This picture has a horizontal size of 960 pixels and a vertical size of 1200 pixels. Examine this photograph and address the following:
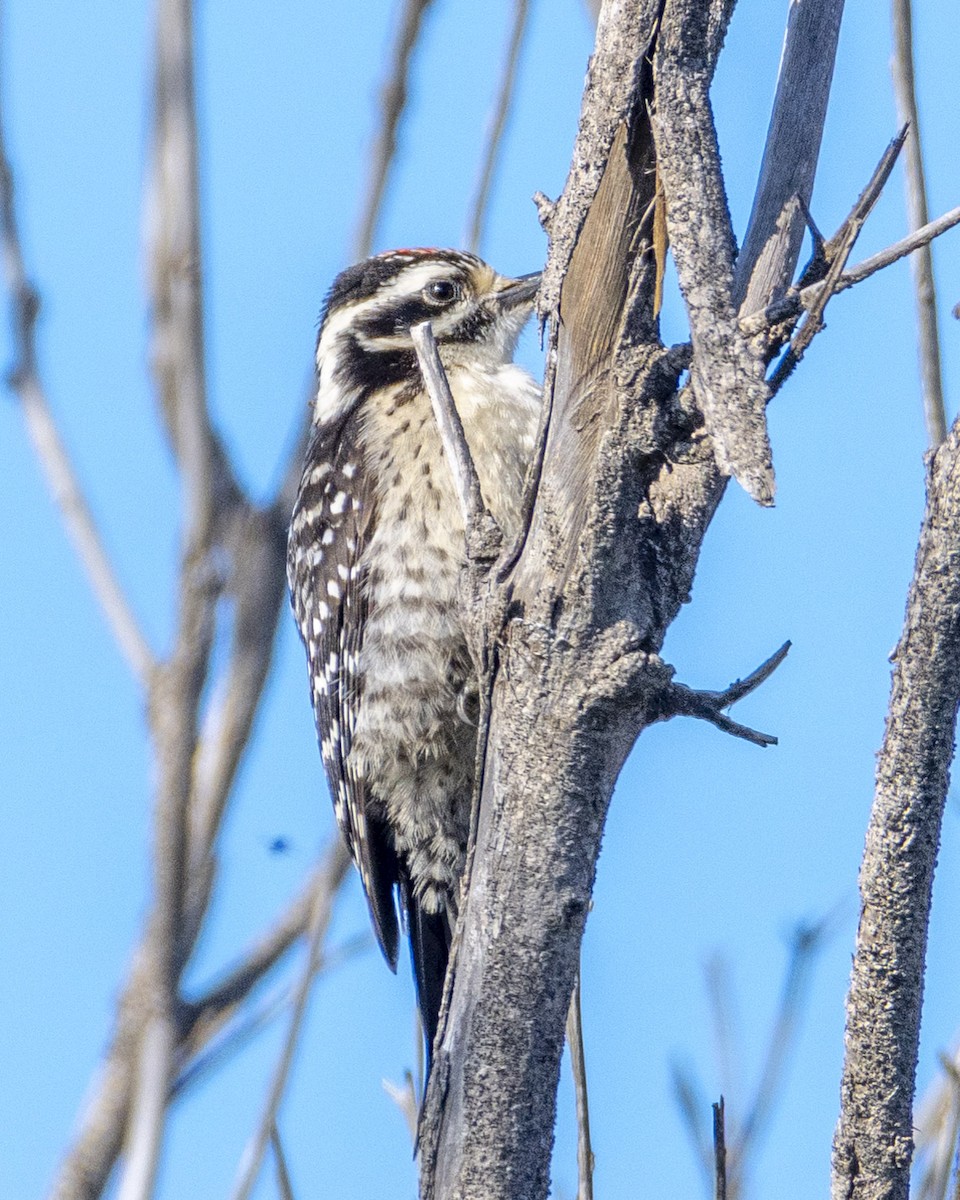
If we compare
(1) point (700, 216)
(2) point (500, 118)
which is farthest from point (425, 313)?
(1) point (700, 216)

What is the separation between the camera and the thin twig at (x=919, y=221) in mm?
2398

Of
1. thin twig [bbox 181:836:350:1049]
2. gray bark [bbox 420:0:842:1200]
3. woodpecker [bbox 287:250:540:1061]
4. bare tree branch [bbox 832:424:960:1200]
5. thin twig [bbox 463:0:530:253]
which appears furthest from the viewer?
woodpecker [bbox 287:250:540:1061]

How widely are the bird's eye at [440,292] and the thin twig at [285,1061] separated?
6.65ft

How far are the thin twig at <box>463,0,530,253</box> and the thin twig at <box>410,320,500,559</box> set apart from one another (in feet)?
2.94

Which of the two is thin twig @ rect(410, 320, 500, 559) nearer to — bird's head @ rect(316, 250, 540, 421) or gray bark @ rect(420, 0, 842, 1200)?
gray bark @ rect(420, 0, 842, 1200)

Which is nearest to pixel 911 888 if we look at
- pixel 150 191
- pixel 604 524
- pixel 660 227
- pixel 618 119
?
pixel 604 524

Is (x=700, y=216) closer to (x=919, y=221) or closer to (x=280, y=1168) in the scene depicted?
(x=919, y=221)

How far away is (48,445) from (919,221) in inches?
61.7

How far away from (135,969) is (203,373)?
1.00 metres

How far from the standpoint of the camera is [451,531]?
12.0ft

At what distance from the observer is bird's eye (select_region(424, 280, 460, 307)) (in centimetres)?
425

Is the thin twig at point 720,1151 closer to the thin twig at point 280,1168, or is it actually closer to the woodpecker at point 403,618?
the thin twig at point 280,1168

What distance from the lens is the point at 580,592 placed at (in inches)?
82.3

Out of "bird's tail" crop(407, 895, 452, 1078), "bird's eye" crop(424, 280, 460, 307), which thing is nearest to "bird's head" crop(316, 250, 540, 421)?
"bird's eye" crop(424, 280, 460, 307)
